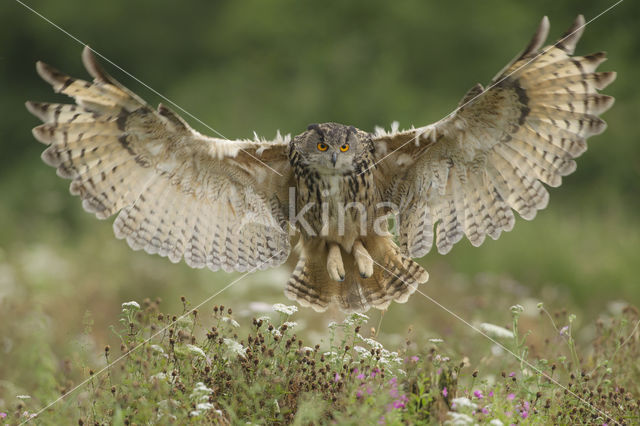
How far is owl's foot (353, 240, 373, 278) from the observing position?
15.3 ft

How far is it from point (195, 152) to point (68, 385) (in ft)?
5.09

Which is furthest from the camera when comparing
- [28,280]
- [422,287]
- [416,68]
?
[416,68]

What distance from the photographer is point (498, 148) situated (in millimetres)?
4141

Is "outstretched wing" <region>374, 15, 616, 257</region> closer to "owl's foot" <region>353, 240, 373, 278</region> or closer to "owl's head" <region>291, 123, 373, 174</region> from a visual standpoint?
"owl's head" <region>291, 123, 373, 174</region>

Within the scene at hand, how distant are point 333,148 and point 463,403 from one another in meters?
2.10

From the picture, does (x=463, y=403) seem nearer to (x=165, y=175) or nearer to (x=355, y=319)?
(x=355, y=319)

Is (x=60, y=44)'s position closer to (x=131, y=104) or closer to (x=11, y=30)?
(x=11, y=30)

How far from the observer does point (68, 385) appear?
3.71 metres

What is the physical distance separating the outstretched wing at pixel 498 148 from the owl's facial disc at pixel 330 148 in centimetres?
17

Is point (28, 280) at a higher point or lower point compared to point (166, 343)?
higher

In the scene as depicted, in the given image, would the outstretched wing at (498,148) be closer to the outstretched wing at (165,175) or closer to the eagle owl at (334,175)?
the eagle owl at (334,175)

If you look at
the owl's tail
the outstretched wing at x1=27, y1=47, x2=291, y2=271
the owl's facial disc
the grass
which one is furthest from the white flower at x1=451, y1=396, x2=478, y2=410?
the outstretched wing at x1=27, y1=47, x2=291, y2=271

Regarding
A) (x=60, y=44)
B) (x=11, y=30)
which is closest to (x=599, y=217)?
(x=60, y=44)

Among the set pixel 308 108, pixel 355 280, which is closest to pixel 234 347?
pixel 355 280
